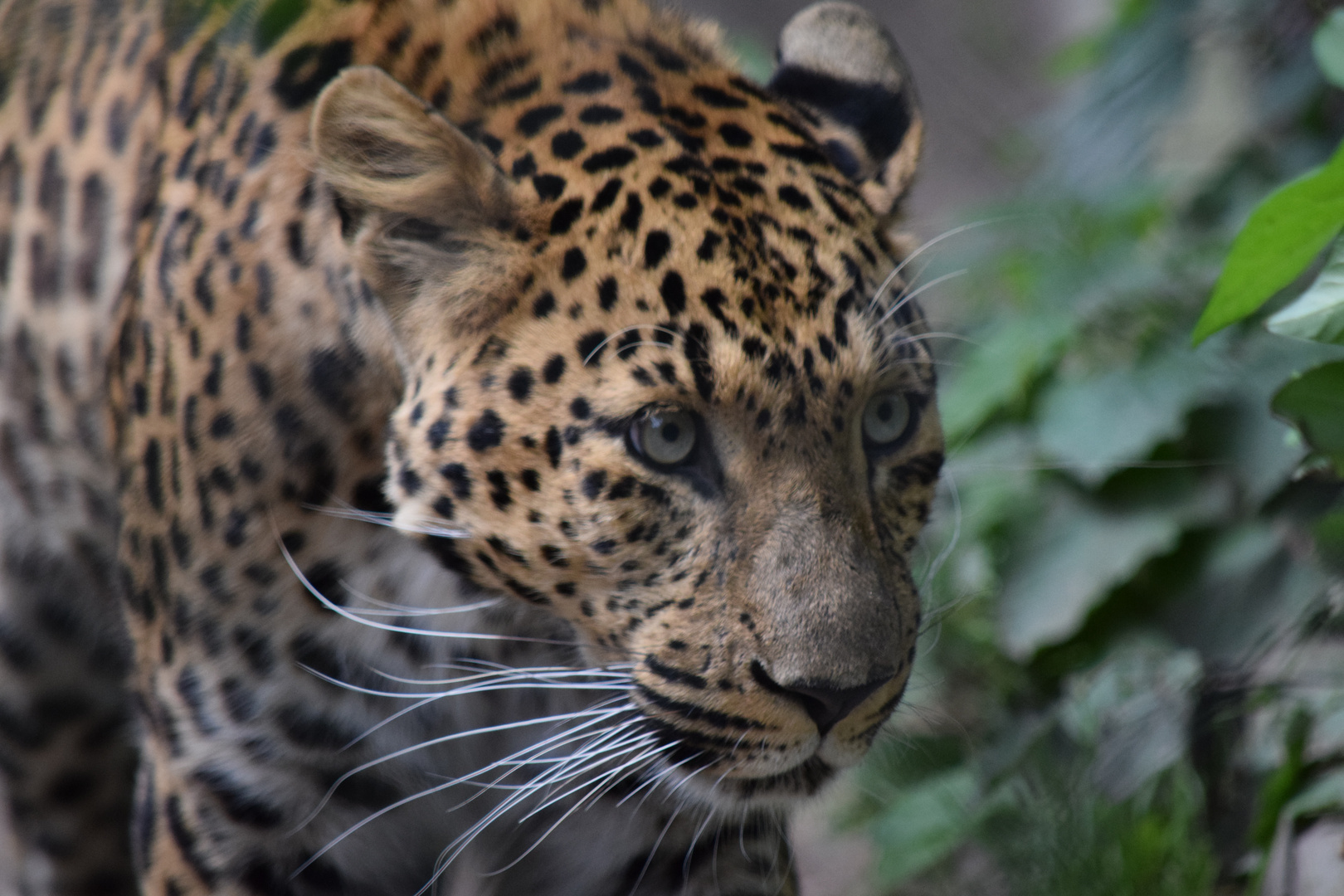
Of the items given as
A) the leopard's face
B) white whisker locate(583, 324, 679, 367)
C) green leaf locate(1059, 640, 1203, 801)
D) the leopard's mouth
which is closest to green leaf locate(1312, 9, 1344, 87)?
the leopard's face

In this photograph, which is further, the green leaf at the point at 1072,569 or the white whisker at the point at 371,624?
the green leaf at the point at 1072,569

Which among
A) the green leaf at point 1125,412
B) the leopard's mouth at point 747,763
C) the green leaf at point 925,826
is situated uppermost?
the green leaf at point 1125,412

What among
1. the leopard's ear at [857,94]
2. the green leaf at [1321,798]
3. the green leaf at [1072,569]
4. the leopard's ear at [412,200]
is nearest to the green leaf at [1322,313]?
the leopard's ear at [857,94]

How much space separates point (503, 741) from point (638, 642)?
31.4 inches

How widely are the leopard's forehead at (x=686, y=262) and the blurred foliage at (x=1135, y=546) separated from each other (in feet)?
2.57

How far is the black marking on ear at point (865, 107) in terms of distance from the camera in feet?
10.6

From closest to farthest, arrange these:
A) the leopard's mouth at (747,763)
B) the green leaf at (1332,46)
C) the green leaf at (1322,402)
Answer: the green leaf at (1322,402)
the leopard's mouth at (747,763)
the green leaf at (1332,46)

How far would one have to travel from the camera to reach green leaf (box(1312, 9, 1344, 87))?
2799 millimetres

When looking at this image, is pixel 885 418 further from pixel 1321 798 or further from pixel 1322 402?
pixel 1321 798

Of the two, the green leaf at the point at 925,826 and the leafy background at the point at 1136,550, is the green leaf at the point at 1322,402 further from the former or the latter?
the green leaf at the point at 925,826

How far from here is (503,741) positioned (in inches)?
133

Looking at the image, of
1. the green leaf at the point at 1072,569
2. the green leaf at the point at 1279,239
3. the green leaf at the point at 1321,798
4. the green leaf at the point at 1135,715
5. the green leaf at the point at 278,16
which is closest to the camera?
the green leaf at the point at 278,16

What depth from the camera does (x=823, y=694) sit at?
2605 mm

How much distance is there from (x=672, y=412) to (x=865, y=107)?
0.97 m
